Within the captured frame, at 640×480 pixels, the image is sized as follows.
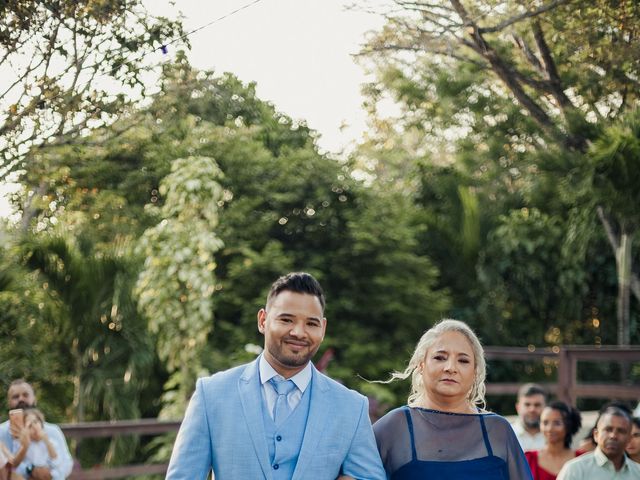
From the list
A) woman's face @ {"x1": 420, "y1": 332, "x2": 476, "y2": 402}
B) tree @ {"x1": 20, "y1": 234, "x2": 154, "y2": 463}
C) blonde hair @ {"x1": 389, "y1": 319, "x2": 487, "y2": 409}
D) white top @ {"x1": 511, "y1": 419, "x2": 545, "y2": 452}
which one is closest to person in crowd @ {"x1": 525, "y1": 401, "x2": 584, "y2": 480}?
white top @ {"x1": 511, "y1": 419, "x2": 545, "y2": 452}

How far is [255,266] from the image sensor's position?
16.0 meters

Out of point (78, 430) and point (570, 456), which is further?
point (78, 430)

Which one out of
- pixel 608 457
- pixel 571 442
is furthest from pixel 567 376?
pixel 608 457

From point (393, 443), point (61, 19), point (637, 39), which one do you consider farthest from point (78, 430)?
point (637, 39)

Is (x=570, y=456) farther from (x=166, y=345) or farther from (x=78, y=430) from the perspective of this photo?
(x=166, y=345)

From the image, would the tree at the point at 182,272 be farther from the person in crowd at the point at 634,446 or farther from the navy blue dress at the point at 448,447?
the navy blue dress at the point at 448,447

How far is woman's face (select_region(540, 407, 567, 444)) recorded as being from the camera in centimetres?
607

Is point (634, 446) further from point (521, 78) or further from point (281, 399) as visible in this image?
point (521, 78)

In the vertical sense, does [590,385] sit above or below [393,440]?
above

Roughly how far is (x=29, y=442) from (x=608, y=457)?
3329mm

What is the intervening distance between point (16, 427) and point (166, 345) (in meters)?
6.06

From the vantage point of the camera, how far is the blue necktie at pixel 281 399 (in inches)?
130

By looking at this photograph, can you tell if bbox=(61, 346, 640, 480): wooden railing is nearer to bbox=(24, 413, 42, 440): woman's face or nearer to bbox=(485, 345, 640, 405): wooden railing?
bbox=(485, 345, 640, 405): wooden railing

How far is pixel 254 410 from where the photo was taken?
326 cm
